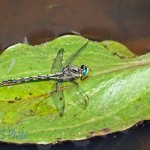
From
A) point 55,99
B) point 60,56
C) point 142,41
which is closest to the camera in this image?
point 55,99

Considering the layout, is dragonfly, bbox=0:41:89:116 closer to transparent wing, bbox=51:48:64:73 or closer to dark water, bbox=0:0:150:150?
transparent wing, bbox=51:48:64:73

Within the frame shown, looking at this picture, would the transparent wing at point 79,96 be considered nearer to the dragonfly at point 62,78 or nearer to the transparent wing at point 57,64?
the dragonfly at point 62,78

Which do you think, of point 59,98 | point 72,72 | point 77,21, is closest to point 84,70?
point 72,72

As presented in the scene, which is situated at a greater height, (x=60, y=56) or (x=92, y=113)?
(x=60, y=56)

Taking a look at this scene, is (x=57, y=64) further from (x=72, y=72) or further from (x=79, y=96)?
(x=79, y=96)

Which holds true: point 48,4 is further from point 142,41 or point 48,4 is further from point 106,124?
point 106,124

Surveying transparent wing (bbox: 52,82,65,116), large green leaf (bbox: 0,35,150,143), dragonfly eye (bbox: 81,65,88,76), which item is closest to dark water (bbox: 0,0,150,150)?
large green leaf (bbox: 0,35,150,143)

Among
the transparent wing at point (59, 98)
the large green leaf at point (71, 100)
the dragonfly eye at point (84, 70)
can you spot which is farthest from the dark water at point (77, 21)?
the transparent wing at point (59, 98)

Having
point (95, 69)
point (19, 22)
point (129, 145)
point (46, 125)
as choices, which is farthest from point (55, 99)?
point (19, 22)
